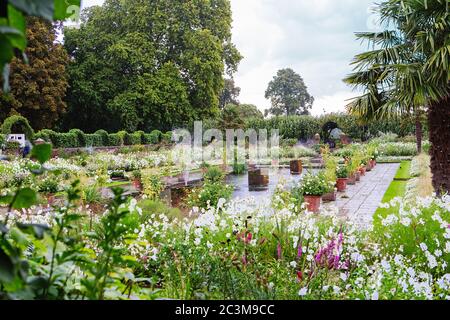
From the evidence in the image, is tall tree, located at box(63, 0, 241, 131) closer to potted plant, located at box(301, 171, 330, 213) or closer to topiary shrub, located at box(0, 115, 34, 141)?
topiary shrub, located at box(0, 115, 34, 141)

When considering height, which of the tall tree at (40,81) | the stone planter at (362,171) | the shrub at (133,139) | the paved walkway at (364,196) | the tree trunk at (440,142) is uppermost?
the tall tree at (40,81)

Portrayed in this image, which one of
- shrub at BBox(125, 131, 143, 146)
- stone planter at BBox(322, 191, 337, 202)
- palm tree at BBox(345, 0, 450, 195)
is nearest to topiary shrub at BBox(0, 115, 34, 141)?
shrub at BBox(125, 131, 143, 146)

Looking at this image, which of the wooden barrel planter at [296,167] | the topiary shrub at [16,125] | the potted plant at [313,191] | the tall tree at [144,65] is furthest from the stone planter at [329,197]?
the tall tree at [144,65]

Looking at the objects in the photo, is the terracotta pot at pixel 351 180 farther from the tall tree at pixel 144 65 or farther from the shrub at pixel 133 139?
the tall tree at pixel 144 65

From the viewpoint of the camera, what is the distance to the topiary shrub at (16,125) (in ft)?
3.13

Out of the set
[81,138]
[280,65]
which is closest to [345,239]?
[81,138]

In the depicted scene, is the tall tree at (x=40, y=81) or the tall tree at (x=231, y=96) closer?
the tall tree at (x=40, y=81)

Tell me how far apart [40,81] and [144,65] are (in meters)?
5.73

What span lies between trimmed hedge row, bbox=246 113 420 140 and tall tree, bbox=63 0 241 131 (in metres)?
3.50

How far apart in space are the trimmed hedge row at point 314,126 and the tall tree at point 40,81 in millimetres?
10728

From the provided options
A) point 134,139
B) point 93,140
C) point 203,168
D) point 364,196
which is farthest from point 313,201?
point 134,139

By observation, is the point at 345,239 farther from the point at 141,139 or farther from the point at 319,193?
the point at 141,139
